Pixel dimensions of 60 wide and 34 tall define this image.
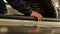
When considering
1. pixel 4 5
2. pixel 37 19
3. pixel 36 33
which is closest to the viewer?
pixel 36 33

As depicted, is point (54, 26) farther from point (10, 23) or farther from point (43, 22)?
point (10, 23)

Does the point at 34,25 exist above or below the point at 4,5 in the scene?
below

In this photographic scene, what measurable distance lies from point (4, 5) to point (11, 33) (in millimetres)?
402

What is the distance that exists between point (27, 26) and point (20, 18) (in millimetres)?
123

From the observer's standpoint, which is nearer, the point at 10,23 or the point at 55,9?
the point at 10,23

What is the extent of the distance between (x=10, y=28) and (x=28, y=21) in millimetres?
140

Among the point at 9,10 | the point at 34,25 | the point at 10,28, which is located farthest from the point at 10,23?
the point at 9,10

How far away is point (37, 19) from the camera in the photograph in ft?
3.25

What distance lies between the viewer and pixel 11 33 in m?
0.89

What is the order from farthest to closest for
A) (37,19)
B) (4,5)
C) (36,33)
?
1. (4,5)
2. (37,19)
3. (36,33)

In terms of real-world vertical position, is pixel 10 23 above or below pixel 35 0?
below

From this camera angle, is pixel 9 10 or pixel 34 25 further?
pixel 9 10

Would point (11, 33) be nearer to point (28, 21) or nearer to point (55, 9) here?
point (28, 21)

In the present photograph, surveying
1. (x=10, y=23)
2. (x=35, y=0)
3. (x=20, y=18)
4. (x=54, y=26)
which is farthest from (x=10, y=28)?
(x=35, y=0)
